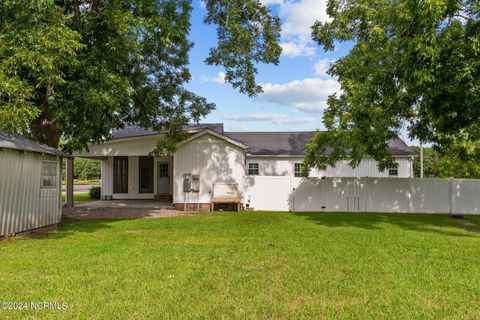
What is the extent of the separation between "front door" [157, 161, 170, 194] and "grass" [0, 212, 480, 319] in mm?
11310

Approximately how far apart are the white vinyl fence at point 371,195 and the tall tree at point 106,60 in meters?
5.04

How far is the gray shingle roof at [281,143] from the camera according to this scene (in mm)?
22109

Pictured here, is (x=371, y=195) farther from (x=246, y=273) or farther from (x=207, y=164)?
(x=246, y=273)

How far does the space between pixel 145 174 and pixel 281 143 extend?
868 centimetres

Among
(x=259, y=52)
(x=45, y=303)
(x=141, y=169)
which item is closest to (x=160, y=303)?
(x=45, y=303)

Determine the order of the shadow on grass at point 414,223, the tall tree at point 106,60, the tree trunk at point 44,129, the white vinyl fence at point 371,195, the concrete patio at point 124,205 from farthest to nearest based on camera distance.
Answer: the concrete patio at point 124,205
the white vinyl fence at point 371,195
the tree trunk at point 44,129
the shadow on grass at point 414,223
the tall tree at point 106,60

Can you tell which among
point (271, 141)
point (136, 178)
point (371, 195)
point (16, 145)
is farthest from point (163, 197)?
point (16, 145)

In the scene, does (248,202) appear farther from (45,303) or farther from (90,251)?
(45,303)

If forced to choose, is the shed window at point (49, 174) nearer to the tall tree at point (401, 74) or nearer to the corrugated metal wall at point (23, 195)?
the corrugated metal wall at point (23, 195)

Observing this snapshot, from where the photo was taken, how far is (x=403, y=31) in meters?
9.76

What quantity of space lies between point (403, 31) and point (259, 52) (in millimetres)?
5994

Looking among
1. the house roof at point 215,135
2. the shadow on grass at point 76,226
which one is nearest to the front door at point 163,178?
the house roof at point 215,135

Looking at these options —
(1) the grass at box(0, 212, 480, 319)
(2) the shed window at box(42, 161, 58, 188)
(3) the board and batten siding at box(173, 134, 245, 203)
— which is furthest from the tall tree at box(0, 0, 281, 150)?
(1) the grass at box(0, 212, 480, 319)

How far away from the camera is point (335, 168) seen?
72.3ft
